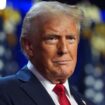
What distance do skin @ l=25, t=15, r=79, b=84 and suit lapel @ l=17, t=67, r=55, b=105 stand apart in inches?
1.7

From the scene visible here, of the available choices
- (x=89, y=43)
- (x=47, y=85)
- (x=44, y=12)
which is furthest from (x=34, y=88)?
(x=89, y=43)

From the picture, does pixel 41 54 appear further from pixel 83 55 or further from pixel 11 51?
pixel 83 55

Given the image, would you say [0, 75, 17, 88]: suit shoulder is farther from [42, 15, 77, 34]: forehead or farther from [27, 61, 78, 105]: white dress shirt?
[42, 15, 77, 34]: forehead

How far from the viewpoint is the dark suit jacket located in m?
1.26

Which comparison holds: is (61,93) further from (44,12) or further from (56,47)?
(44,12)

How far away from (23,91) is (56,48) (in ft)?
0.63

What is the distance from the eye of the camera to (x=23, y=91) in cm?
131

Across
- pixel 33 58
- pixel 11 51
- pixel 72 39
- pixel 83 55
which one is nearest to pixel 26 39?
pixel 33 58

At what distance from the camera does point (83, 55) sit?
2471 mm

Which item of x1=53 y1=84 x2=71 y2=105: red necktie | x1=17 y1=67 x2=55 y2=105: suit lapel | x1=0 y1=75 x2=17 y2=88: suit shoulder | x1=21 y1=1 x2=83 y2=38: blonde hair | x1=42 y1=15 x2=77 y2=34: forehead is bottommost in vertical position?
x1=53 y1=84 x2=71 y2=105: red necktie

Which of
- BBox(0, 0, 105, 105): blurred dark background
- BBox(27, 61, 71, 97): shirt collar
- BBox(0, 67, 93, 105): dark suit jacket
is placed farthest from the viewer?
BBox(0, 0, 105, 105): blurred dark background

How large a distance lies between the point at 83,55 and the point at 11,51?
1.68 feet

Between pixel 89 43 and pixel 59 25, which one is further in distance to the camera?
pixel 89 43

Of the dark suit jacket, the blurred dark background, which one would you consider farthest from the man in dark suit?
the blurred dark background
